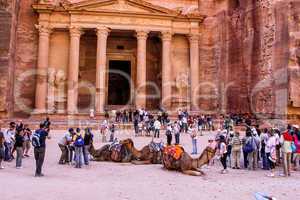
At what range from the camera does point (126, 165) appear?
11.6 metres

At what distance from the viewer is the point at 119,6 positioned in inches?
1076

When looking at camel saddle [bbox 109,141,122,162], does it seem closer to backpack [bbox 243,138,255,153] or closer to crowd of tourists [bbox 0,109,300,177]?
crowd of tourists [bbox 0,109,300,177]

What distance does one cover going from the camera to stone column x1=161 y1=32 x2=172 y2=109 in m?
27.5

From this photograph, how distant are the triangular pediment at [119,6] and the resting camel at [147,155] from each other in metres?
17.4

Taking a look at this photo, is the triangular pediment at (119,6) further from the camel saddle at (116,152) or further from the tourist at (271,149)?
the tourist at (271,149)

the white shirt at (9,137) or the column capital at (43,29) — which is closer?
the white shirt at (9,137)

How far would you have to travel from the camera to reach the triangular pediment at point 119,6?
2667cm

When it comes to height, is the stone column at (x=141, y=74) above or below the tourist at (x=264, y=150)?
above

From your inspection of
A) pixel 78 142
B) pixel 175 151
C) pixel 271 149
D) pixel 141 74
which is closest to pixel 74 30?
pixel 141 74

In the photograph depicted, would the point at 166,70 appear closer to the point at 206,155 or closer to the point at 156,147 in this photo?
the point at 156,147

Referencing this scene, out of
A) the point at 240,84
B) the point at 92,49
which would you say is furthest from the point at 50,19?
the point at 240,84

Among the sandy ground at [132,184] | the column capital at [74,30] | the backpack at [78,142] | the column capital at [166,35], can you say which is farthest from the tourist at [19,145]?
the column capital at [166,35]

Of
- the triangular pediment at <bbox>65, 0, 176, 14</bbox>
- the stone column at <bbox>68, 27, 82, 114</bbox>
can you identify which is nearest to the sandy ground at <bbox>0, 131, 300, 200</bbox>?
the stone column at <bbox>68, 27, 82, 114</bbox>

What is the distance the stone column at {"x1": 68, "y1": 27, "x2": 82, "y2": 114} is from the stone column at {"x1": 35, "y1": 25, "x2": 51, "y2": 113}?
6.22ft
